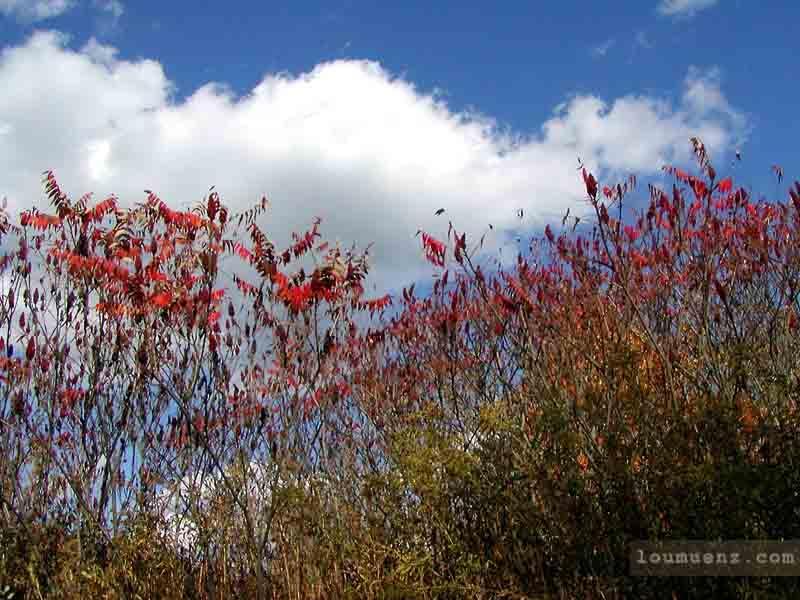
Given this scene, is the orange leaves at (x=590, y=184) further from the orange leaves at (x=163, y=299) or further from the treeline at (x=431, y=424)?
the orange leaves at (x=163, y=299)

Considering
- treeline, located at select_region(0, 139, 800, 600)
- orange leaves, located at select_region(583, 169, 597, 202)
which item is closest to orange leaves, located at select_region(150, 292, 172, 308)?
treeline, located at select_region(0, 139, 800, 600)

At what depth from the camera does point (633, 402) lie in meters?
4.31

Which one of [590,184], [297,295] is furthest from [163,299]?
[590,184]

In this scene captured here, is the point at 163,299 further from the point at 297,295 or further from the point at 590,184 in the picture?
the point at 590,184

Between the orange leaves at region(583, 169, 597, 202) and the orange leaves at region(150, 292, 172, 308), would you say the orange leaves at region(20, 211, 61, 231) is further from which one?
the orange leaves at region(583, 169, 597, 202)

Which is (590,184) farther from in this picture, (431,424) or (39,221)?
(39,221)

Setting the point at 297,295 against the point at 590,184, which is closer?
the point at 590,184

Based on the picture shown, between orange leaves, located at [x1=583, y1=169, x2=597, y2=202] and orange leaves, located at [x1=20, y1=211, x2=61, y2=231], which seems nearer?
orange leaves, located at [x1=583, y1=169, x2=597, y2=202]

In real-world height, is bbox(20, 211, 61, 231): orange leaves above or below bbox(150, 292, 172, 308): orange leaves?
above

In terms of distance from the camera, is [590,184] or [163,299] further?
[163,299]

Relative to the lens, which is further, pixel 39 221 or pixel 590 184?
pixel 39 221

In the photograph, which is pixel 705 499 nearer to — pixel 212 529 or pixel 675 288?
pixel 675 288

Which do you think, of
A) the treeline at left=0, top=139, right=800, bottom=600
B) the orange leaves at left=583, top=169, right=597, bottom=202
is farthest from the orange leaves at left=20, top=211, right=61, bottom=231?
the orange leaves at left=583, top=169, right=597, bottom=202

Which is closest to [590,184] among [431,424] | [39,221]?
[431,424]
